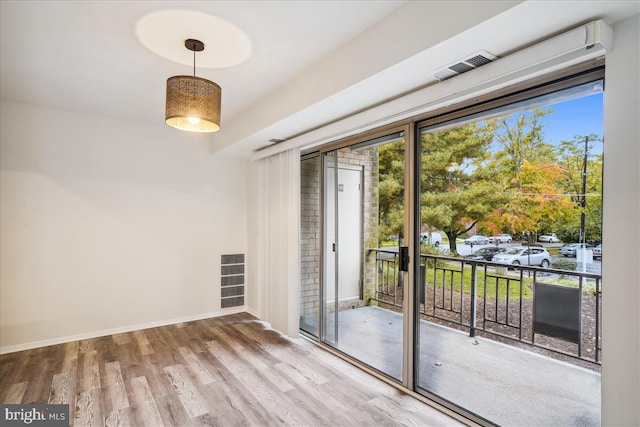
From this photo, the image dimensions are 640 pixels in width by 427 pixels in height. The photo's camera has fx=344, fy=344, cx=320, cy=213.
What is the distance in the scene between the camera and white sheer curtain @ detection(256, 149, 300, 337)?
12.3 ft

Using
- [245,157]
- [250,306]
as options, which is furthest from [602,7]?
[250,306]

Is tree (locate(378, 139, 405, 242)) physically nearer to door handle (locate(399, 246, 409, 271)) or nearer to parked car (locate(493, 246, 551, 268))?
door handle (locate(399, 246, 409, 271))

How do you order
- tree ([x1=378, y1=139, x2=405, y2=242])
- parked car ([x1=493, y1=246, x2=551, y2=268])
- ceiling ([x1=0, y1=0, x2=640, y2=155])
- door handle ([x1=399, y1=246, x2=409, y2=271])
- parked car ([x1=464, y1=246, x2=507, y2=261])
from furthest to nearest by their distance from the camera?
tree ([x1=378, y1=139, x2=405, y2=242])
door handle ([x1=399, y1=246, x2=409, y2=271])
parked car ([x1=464, y1=246, x2=507, y2=261])
parked car ([x1=493, y1=246, x2=551, y2=268])
ceiling ([x1=0, y1=0, x2=640, y2=155])

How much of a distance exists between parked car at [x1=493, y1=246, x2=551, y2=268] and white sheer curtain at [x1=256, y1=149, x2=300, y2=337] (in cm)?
200

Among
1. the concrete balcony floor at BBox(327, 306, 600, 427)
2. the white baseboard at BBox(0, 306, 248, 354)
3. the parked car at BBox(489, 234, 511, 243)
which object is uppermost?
the parked car at BBox(489, 234, 511, 243)

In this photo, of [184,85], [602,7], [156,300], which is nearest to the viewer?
[602,7]

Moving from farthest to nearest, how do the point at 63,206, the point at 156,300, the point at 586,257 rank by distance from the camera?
1. the point at 156,300
2. the point at 63,206
3. the point at 586,257

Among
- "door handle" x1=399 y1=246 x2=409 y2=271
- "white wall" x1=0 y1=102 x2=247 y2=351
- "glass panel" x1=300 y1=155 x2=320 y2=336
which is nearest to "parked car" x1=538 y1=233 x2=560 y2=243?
"door handle" x1=399 y1=246 x2=409 y2=271

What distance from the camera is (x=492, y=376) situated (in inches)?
108

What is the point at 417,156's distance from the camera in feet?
8.51

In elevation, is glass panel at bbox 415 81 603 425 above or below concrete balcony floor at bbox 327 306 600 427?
above

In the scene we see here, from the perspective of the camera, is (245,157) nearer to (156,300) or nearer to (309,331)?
(156,300)

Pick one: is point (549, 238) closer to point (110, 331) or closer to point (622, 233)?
point (622, 233)

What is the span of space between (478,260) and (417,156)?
0.91 meters
